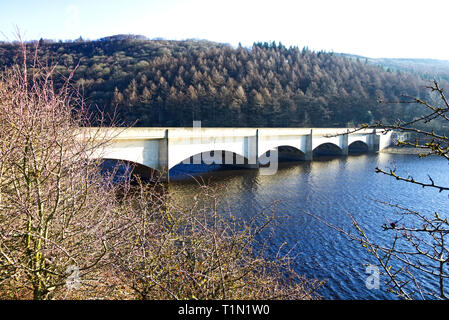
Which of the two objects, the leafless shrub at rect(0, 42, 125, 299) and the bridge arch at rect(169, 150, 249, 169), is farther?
the bridge arch at rect(169, 150, 249, 169)

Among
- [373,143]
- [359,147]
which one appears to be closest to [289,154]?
[359,147]

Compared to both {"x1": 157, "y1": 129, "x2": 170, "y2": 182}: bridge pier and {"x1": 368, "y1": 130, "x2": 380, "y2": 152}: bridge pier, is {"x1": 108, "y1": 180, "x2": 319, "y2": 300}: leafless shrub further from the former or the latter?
{"x1": 368, "y1": 130, "x2": 380, "y2": 152}: bridge pier

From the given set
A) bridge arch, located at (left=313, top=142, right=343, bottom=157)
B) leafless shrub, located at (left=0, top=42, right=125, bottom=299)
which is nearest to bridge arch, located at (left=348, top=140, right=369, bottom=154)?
bridge arch, located at (left=313, top=142, right=343, bottom=157)

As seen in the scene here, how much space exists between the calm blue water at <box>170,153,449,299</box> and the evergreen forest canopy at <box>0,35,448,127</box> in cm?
2559

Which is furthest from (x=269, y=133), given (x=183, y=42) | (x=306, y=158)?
(x=183, y=42)

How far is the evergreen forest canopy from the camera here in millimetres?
55531

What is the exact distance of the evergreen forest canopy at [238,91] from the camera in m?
55.5

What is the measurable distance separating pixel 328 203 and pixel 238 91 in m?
42.0

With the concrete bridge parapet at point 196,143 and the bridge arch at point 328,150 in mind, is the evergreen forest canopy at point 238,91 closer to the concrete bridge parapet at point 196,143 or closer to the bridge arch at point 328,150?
the bridge arch at point 328,150

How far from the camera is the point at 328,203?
18.1 meters
